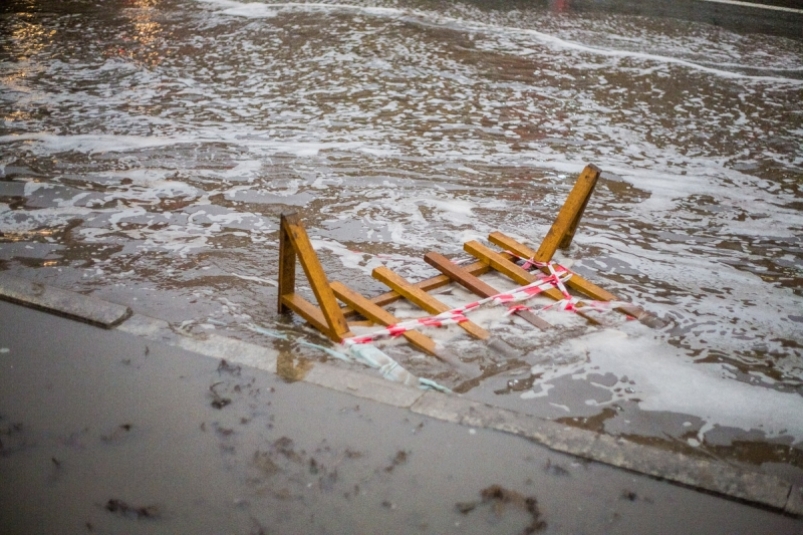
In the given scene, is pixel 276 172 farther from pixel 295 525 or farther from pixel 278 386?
pixel 295 525

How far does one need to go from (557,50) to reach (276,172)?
6.42 meters

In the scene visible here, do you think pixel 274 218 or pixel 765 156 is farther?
pixel 765 156

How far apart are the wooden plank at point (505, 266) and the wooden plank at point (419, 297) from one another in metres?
0.58

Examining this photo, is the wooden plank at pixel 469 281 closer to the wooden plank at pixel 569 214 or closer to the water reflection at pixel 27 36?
the wooden plank at pixel 569 214

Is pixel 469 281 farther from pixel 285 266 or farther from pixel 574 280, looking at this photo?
pixel 285 266

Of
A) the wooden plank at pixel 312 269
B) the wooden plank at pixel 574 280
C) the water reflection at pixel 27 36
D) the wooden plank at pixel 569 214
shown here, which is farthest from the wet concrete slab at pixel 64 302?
the water reflection at pixel 27 36

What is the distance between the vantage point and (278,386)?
334cm

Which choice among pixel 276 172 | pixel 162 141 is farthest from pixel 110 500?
pixel 162 141

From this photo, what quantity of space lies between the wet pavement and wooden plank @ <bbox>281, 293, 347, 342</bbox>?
46 centimetres

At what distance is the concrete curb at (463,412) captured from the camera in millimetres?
2863

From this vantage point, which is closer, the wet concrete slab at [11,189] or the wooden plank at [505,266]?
the wooden plank at [505,266]

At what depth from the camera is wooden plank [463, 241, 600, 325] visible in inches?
175

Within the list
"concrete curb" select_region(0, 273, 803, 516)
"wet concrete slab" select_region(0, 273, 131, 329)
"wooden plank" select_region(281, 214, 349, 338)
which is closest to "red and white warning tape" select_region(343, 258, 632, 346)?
"wooden plank" select_region(281, 214, 349, 338)

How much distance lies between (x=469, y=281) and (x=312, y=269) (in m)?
1.21
